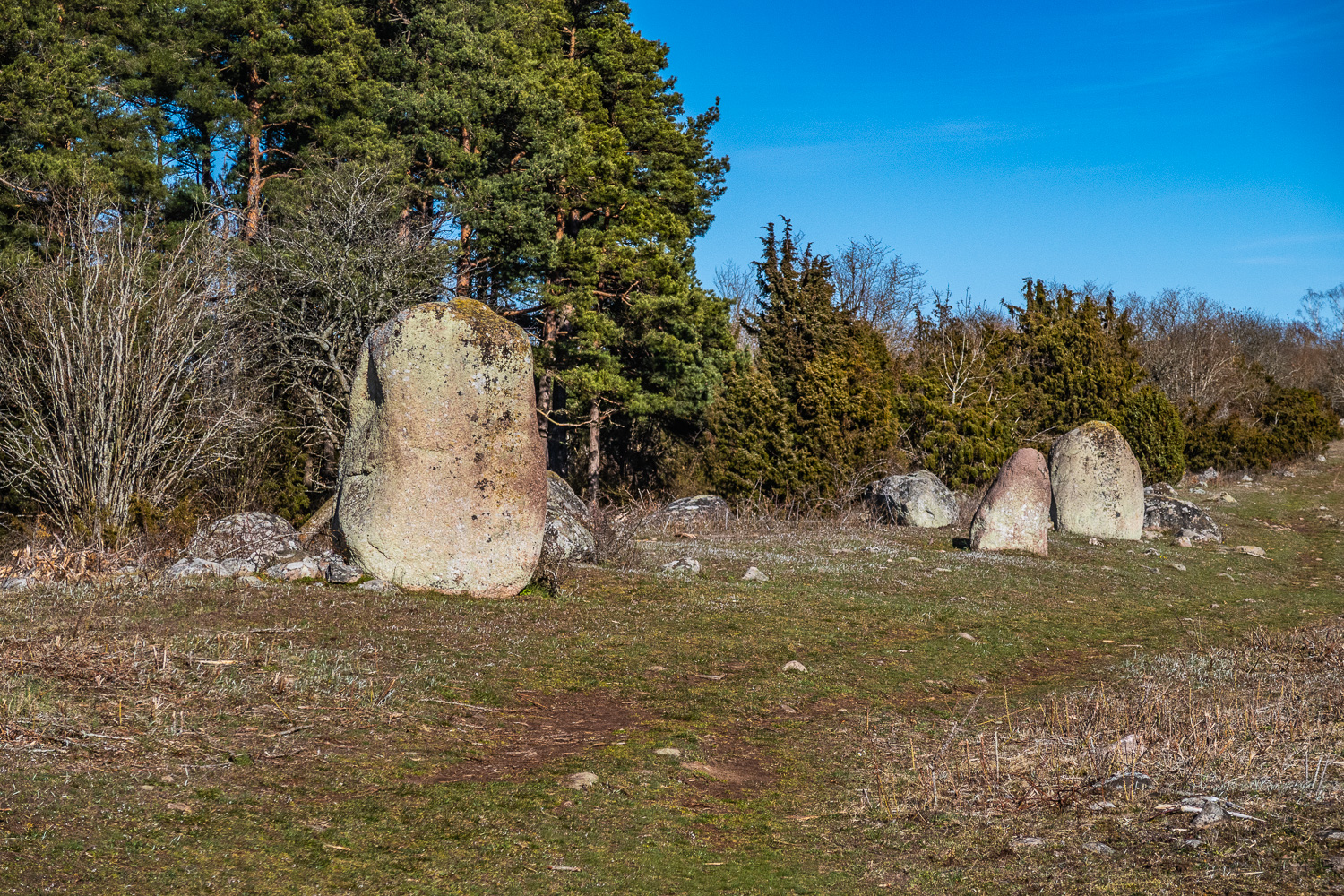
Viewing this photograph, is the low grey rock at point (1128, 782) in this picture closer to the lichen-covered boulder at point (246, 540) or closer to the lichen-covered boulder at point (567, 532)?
the lichen-covered boulder at point (567, 532)

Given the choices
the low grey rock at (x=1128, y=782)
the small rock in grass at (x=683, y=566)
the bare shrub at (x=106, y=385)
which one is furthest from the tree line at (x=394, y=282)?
the low grey rock at (x=1128, y=782)

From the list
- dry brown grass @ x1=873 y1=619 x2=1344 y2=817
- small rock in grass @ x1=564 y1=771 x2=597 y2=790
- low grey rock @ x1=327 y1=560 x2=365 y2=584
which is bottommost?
small rock in grass @ x1=564 y1=771 x2=597 y2=790

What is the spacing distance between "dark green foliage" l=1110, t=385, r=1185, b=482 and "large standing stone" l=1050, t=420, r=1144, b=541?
1192cm

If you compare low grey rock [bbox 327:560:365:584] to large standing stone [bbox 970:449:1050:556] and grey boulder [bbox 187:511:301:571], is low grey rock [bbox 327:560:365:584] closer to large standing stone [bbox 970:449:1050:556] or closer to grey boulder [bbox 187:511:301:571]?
grey boulder [bbox 187:511:301:571]

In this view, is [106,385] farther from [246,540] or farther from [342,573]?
[342,573]

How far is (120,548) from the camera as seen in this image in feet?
39.2

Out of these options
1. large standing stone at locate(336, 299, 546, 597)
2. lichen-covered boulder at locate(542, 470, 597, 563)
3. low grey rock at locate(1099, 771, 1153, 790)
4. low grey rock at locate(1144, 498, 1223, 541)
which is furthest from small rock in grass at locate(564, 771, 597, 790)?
low grey rock at locate(1144, 498, 1223, 541)

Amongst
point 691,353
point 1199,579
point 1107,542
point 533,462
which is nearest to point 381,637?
point 533,462

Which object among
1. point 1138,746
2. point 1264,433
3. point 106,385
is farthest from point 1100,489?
point 1264,433

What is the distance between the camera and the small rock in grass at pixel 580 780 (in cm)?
572

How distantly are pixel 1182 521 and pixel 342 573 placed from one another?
19.2 meters

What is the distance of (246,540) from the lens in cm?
1294

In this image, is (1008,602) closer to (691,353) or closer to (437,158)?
(691,353)

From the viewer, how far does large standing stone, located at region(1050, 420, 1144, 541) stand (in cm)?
2111
